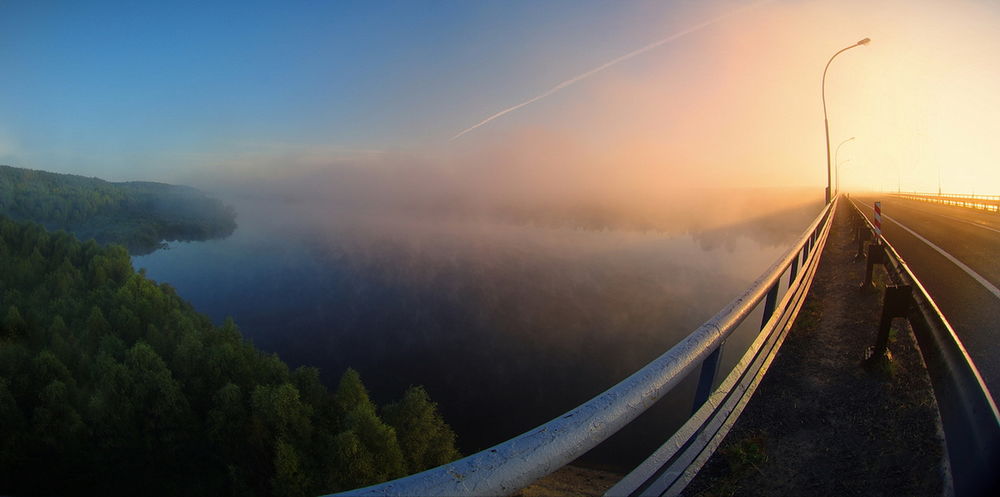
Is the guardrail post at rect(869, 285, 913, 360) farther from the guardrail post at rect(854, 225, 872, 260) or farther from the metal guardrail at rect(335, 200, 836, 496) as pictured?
the guardrail post at rect(854, 225, 872, 260)

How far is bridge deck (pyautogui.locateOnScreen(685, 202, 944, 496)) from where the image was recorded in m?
1.99

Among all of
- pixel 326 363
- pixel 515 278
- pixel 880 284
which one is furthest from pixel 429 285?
pixel 880 284

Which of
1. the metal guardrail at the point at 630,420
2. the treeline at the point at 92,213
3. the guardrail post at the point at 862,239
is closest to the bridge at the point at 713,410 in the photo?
the metal guardrail at the point at 630,420

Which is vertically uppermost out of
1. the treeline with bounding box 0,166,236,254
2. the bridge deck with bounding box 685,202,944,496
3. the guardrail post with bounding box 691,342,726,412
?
the treeline with bounding box 0,166,236,254

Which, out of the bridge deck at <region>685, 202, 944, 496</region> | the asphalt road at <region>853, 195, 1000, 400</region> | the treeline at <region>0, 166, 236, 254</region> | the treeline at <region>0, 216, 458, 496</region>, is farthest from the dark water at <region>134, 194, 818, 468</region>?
the bridge deck at <region>685, 202, 944, 496</region>

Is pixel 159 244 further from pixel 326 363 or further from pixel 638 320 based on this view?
pixel 638 320

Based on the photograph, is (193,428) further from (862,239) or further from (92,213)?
(92,213)

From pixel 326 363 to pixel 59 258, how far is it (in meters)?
54.4

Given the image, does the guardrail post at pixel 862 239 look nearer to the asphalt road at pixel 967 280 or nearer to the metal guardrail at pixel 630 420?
the asphalt road at pixel 967 280

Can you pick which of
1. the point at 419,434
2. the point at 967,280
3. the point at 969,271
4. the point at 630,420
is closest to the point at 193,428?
the point at 419,434

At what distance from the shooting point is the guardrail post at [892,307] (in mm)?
3032

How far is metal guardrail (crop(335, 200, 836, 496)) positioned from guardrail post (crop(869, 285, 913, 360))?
29.7 inches

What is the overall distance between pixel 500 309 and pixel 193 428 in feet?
244

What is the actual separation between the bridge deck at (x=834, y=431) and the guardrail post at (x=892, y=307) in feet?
0.82
